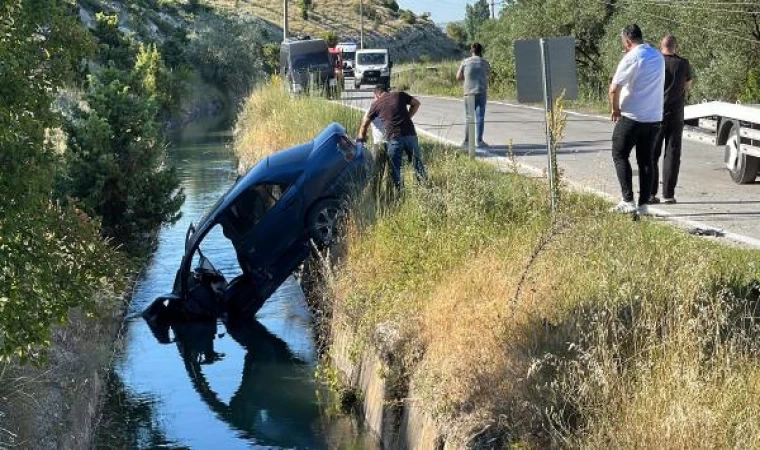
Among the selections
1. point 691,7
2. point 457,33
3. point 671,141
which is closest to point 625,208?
point 671,141

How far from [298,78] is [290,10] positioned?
76.3 metres

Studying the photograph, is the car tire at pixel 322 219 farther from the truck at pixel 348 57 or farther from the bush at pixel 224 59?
the truck at pixel 348 57

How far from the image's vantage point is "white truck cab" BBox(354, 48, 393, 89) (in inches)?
2365

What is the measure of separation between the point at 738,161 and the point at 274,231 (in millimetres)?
6008

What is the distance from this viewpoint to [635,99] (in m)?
11.9

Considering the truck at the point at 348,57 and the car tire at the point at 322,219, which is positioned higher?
the truck at the point at 348,57

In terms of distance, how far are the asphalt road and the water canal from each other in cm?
375

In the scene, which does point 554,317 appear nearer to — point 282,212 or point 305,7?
point 282,212

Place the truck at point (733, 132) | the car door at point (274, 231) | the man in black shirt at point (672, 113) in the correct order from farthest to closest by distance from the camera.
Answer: the truck at point (733, 132)
the car door at point (274, 231)
the man in black shirt at point (672, 113)

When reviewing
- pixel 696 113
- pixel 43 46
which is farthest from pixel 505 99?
pixel 43 46

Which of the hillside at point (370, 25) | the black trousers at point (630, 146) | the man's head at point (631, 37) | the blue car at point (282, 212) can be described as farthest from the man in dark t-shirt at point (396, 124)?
the hillside at point (370, 25)

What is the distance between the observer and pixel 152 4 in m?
78.5

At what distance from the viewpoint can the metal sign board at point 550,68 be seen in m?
11.1

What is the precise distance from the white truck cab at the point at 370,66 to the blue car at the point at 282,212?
147 feet
